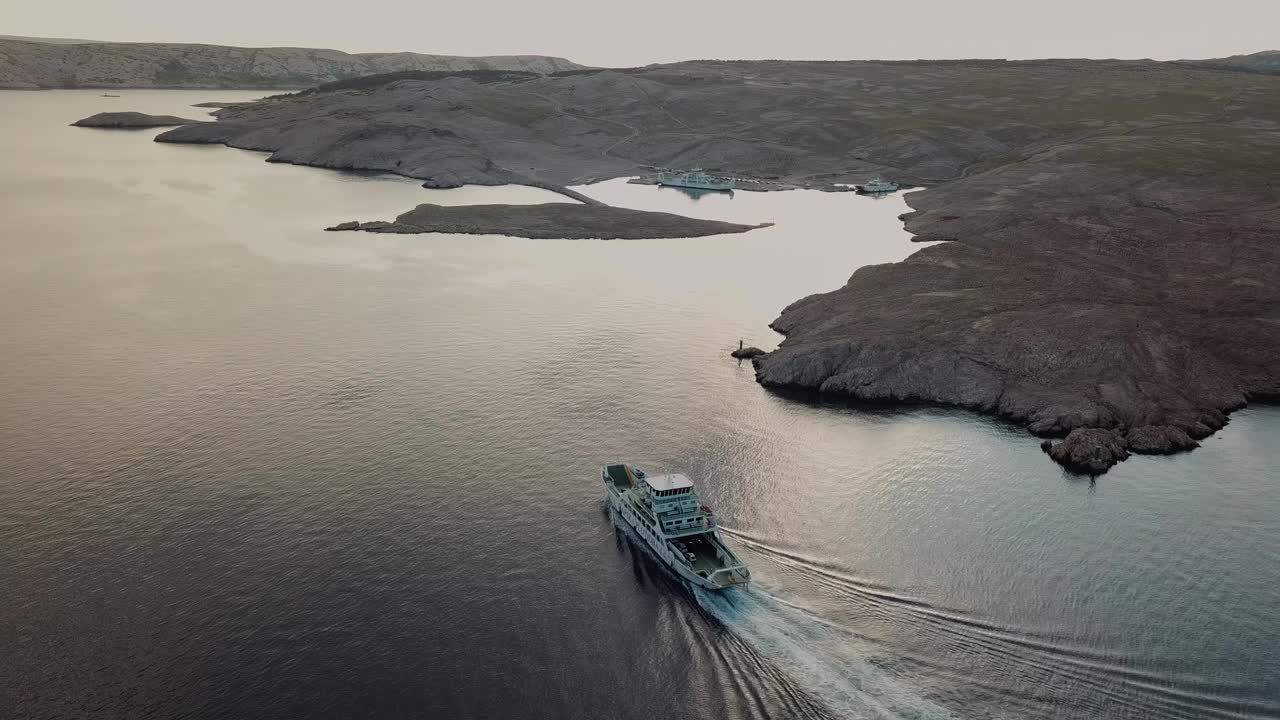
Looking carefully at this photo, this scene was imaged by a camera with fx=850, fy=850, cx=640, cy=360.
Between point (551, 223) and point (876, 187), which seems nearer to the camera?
point (551, 223)

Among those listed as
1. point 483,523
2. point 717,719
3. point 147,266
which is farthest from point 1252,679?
point 147,266

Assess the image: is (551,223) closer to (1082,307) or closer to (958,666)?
(1082,307)

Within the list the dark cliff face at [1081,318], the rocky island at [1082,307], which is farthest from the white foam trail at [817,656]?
the dark cliff face at [1081,318]

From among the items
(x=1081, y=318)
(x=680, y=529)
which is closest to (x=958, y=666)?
(x=680, y=529)

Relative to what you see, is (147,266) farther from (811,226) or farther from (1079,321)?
(1079,321)

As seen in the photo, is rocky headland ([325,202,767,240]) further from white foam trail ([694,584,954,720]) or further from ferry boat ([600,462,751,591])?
white foam trail ([694,584,954,720])

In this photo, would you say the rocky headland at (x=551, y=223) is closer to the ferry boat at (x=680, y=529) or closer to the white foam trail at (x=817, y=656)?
the ferry boat at (x=680, y=529)

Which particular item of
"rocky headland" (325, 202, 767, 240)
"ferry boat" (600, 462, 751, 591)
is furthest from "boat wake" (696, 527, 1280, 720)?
"rocky headland" (325, 202, 767, 240)

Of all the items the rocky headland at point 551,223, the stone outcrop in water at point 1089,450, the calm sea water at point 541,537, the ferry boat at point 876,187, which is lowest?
the calm sea water at point 541,537
